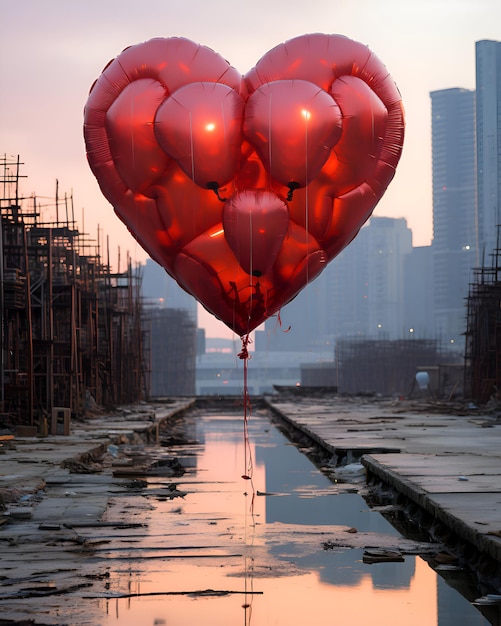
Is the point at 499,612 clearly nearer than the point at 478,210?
Yes

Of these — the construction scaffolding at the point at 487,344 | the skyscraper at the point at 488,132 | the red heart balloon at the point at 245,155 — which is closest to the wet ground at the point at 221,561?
the red heart balloon at the point at 245,155

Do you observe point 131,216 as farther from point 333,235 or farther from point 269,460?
point 269,460

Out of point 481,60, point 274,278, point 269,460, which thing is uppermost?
point 481,60

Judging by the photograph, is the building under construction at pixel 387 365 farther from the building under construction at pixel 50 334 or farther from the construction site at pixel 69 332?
the building under construction at pixel 50 334

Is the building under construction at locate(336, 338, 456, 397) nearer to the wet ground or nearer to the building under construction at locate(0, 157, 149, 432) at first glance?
the building under construction at locate(0, 157, 149, 432)

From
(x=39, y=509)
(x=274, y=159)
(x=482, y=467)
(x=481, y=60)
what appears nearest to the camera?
(x=274, y=159)

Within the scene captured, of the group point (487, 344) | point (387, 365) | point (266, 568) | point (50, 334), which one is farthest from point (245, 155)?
point (387, 365)

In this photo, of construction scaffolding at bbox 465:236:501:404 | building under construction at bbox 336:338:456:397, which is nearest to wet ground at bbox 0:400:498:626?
construction scaffolding at bbox 465:236:501:404

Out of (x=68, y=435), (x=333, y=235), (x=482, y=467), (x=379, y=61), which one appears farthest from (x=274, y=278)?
(x=68, y=435)
